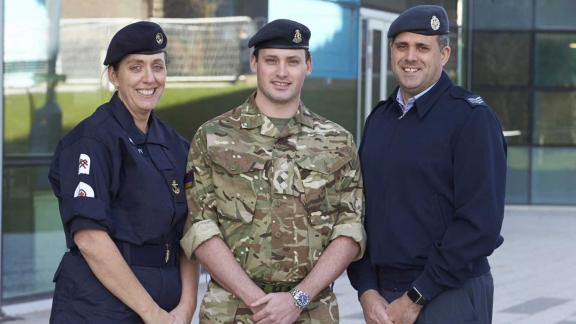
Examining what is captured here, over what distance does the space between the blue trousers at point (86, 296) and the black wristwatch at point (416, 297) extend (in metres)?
0.88

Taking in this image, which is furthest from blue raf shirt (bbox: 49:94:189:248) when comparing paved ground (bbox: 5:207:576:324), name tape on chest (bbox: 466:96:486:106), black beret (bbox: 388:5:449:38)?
paved ground (bbox: 5:207:576:324)

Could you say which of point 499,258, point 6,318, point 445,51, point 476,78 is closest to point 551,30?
point 476,78

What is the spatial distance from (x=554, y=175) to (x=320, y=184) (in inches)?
681

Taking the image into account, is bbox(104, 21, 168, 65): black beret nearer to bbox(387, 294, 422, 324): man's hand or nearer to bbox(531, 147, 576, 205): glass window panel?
bbox(387, 294, 422, 324): man's hand

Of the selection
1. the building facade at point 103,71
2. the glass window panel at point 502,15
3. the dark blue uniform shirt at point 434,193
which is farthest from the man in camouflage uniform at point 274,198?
the glass window panel at point 502,15

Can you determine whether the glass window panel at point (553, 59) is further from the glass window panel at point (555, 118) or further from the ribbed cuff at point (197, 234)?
the ribbed cuff at point (197, 234)

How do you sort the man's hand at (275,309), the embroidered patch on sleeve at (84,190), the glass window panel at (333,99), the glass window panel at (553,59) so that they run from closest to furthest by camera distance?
the embroidered patch on sleeve at (84,190), the man's hand at (275,309), the glass window panel at (333,99), the glass window panel at (553,59)

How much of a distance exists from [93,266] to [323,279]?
0.79 m

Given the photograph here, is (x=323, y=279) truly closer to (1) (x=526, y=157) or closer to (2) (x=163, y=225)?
(2) (x=163, y=225)

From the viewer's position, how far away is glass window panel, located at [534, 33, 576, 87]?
2064cm

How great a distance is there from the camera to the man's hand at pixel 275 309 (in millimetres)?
3818

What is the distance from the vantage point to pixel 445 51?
4074 mm

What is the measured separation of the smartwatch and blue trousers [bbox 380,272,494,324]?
43 centimetres

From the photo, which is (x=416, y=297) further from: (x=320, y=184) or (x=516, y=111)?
(x=516, y=111)
